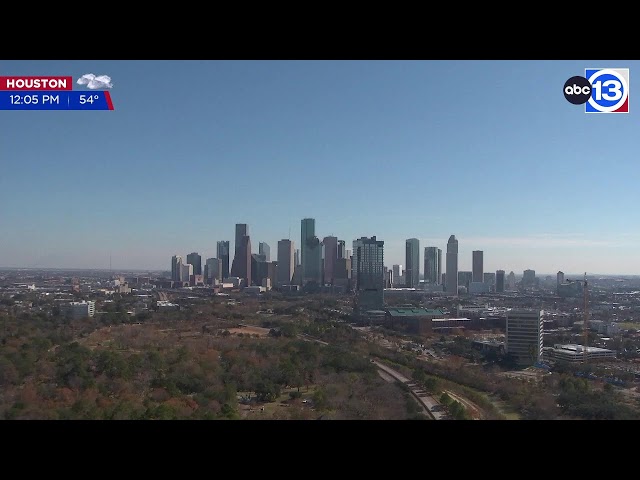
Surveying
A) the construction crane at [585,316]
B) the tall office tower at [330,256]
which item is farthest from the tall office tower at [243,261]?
the construction crane at [585,316]

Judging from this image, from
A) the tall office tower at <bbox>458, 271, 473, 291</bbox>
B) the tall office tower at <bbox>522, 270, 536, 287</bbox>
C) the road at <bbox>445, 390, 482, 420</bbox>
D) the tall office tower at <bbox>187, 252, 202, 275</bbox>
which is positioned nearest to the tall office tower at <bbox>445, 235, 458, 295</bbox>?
the tall office tower at <bbox>458, 271, 473, 291</bbox>

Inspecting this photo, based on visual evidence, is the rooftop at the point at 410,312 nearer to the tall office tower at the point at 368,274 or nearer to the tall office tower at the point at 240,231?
the tall office tower at the point at 368,274

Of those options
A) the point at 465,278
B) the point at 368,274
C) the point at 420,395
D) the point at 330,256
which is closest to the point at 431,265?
the point at 465,278

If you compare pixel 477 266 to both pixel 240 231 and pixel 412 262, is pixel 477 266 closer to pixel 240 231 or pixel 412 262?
pixel 412 262

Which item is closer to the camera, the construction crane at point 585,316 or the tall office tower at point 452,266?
the construction crane at point 585,316

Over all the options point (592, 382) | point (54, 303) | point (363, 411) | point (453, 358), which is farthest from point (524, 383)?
point (54, 303)
